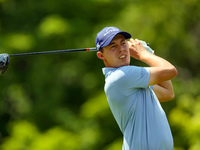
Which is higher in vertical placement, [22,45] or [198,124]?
[22,45]

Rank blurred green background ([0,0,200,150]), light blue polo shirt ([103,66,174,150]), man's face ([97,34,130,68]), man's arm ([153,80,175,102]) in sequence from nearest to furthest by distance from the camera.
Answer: light blue polo shirt ([103,66,174,150]) < man's face ([97,34,130,68]) < man's arm ([153,80,175,102]) < blurred green background ([0,0,200,150])

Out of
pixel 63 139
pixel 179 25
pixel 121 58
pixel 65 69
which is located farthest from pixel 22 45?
pixel 121 58

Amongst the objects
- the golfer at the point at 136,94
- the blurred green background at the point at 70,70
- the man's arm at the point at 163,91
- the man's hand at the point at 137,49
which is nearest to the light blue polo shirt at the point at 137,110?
the golfer at the point at 136,94

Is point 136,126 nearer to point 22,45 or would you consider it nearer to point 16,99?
point 22,45

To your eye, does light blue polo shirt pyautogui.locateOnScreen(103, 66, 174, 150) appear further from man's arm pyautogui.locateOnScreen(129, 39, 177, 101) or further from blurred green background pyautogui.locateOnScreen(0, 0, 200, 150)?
blurred green background pyautogui.locateOnScreen(0, 0, 200, 150)

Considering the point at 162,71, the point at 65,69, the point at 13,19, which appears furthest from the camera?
the point at 13,19

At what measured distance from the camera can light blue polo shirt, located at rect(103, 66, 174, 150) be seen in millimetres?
3498

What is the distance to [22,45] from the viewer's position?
8.76m

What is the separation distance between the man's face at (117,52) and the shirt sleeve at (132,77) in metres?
0.12

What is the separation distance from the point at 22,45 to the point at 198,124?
3359 mm

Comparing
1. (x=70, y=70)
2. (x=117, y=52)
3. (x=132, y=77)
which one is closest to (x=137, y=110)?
(x=132, y=77)

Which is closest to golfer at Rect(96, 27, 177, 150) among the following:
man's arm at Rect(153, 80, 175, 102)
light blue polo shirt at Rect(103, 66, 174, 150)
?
light blue polo shirt at Rect(103, 66, 174, 150)

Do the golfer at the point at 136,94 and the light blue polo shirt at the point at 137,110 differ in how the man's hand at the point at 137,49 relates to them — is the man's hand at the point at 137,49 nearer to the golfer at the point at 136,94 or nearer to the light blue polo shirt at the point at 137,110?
the golfer at the point at 136,94

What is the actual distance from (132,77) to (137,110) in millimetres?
230
